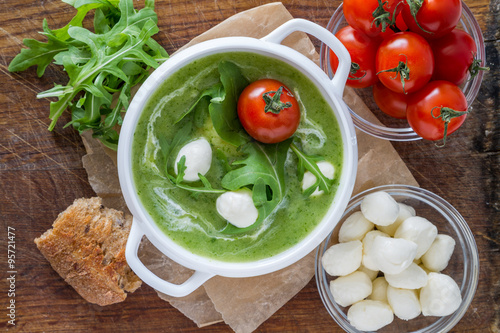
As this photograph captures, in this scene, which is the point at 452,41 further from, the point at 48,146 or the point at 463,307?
the point at 48,146

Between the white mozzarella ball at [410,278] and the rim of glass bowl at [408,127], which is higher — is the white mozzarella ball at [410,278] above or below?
below

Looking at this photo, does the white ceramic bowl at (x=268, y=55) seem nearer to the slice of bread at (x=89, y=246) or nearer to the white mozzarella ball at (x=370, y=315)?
the slice of bread at (x=89, y=246)

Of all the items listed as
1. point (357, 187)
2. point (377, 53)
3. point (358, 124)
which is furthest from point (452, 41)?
point (357, 187)

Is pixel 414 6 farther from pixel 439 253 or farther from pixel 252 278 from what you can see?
pixel 252 278

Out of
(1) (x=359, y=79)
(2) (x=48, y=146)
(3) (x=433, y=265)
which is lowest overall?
(3) (x=433, y=265)

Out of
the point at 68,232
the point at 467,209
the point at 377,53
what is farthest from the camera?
the point at 467,209

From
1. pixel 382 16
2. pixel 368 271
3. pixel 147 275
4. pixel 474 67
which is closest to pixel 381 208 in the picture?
pixel 368 271

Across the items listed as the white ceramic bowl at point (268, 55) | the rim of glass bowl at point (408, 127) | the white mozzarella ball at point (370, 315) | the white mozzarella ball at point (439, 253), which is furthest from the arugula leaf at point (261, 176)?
the white mozzarella ball at point (439, 253)
